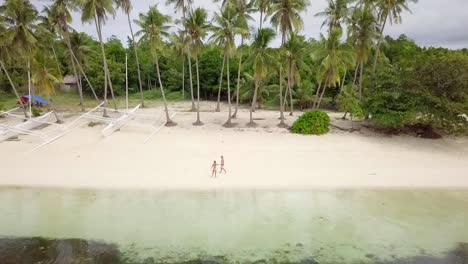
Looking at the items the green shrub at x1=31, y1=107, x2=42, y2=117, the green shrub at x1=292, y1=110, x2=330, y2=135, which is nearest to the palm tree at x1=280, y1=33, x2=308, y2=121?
the green shrub at x1=292, y1=110, x2=330, y2=135

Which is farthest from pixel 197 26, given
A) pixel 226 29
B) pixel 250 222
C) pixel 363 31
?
pixel 250 222

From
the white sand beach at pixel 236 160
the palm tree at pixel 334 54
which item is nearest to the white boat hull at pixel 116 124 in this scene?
the white sand beach at pixel 236 160

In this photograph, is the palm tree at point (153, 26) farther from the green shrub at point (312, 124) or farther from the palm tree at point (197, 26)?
the green shrub at point (312, 124)

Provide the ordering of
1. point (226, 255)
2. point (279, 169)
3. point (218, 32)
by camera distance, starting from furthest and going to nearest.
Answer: point (218, 32) < point (279, 169) < point (226, 255)

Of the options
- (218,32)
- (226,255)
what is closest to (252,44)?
(218,32)

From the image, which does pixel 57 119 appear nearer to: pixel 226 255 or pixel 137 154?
pixel 137 154

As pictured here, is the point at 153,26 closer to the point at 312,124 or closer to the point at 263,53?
the point at 263,53

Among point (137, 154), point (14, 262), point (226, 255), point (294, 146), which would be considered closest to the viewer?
point (14, 262)
